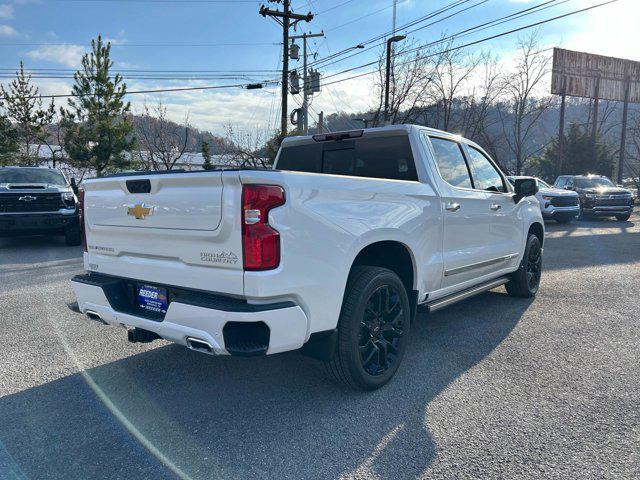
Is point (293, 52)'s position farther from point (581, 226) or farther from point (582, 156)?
point (582, 156)

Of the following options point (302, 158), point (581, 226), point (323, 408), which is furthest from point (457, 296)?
point (581, 226)

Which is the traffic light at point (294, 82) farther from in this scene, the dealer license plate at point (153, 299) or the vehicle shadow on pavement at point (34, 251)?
the dealer license plate at point (153, 299)

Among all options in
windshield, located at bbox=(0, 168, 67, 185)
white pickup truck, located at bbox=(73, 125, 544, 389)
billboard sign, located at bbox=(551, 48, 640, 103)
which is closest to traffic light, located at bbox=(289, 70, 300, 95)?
windshield, located at bbox=(0, 168, 67, 185)

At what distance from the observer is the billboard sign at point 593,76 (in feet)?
110

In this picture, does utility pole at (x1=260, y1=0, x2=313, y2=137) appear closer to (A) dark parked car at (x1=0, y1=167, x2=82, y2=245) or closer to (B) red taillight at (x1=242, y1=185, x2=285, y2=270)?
(A) dark parked car at (x1=0, y1=167, x2=82, y2=245)

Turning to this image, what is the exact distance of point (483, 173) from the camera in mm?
5129

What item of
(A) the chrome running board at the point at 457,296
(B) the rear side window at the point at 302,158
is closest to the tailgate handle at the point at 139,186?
(B) the rear side window at the point at 302,158

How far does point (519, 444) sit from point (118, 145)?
2117 centimetres

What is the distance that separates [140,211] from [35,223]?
8.34 meters

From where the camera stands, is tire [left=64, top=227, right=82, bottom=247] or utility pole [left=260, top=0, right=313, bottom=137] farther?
utility pole [left=260, top=0, right=313, bottom=137]

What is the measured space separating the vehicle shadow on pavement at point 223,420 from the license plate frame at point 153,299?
66cm

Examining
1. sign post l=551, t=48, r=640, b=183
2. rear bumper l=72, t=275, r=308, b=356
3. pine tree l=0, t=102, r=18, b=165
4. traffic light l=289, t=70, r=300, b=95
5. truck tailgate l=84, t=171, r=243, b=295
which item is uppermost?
sign post l=551, t=48, r=640, b=183

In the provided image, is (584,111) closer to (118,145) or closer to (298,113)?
(298,113)

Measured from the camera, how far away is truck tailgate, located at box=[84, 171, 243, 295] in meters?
2.66
